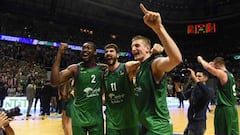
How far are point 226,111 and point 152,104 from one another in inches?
99.6

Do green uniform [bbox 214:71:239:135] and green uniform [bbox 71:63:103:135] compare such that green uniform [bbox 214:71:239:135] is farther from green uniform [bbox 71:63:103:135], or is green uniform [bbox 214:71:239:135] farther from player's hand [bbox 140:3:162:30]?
player's hand [bbox 140:3:162:30]

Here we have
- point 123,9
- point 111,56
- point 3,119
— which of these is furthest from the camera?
point 123,9

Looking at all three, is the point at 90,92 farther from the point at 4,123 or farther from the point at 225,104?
the point at 225,104

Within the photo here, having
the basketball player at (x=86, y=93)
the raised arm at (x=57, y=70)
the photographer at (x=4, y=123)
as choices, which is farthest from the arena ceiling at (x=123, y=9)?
the photographer at (x=4, y=123)

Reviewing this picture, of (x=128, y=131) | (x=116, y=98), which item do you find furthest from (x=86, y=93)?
(x=128, y=131)

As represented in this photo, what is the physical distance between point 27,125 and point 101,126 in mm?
5940

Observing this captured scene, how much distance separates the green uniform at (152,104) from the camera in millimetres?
2840

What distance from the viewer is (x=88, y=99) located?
13.3ft

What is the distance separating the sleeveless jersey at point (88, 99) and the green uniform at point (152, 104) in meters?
1.21

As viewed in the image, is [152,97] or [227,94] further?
[227,94]

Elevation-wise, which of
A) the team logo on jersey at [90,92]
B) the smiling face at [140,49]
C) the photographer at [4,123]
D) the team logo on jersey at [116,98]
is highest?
the smiling face at [140,49]

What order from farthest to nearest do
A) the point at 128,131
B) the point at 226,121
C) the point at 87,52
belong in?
the point at 226,121 → the point at 87,52 → the point at 128,131

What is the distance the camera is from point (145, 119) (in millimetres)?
2893

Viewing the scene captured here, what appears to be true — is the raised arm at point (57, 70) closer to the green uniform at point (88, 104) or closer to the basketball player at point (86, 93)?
the basketball player at point (86, 93)
